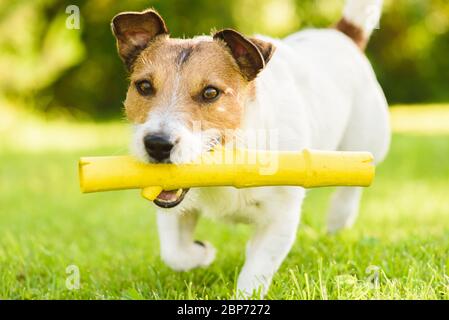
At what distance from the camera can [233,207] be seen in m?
4.14

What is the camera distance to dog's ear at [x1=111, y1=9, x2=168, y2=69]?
13.6 ft

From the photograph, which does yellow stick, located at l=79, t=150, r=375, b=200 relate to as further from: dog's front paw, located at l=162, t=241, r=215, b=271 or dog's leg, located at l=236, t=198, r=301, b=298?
dog's front paw, located at l=162, t=241, r=215, b=271

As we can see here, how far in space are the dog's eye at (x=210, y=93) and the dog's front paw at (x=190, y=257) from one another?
1103 mm

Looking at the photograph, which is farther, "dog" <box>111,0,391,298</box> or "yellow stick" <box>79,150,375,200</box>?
"dog" <box>111,0,391,298</box>

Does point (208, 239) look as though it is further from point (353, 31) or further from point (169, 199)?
point (169, 199)

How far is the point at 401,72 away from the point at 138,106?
1871 centimetres

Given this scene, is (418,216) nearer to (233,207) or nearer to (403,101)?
(233,207)

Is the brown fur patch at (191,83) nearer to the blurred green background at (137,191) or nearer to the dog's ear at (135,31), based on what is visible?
the dog's ear at (135,31)

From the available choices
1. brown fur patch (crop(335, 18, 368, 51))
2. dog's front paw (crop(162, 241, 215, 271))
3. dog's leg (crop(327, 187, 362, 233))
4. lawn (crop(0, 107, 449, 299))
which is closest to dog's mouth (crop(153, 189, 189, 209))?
lawn (crop(0, 107, 449, 299))

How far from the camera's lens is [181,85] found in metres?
3.79

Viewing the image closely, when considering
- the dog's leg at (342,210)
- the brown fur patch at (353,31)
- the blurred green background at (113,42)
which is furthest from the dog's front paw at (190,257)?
Answer: the blurred green background at (113,42)

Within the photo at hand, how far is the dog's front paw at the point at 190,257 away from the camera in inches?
172

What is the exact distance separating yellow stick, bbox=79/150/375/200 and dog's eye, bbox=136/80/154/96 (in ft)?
1.73

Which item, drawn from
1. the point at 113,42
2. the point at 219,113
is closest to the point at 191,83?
the point at 219,113
